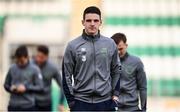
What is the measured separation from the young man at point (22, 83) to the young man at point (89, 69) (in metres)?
4.08

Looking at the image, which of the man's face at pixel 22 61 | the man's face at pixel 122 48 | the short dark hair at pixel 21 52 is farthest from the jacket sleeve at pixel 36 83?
the man's face at pixel 122 48

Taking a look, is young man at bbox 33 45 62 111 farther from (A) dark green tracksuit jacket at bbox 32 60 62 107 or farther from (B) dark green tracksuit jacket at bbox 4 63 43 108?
(B) dark green tracksuit jacket at bbox 4 63 43 108

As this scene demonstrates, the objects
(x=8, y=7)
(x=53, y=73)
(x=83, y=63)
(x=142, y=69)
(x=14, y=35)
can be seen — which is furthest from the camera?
(x=8, y=7)

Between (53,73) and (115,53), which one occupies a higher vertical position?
(115,53)

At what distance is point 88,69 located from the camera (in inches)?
344

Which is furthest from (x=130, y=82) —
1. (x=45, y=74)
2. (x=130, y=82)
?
(x=45, y=74)

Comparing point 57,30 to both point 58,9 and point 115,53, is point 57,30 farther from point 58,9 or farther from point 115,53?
point 115,53

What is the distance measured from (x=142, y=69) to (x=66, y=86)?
6.74ft

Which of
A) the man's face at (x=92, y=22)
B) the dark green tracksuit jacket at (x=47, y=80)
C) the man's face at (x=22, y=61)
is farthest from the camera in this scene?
the dark green tracksuit jacket at (x=47, y=80)

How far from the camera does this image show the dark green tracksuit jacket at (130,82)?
34.6ft

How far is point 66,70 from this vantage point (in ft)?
28.8

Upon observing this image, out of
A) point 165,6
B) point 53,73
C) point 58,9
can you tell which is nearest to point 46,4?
point 58,9

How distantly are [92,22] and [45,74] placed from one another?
17.6 feet

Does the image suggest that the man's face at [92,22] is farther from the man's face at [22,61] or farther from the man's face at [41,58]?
the man's face at [41,58]
